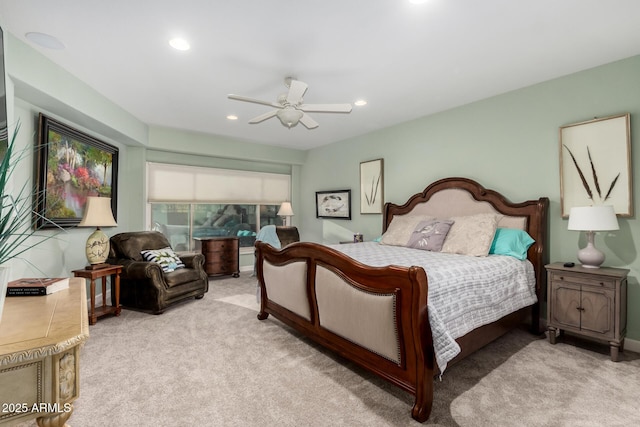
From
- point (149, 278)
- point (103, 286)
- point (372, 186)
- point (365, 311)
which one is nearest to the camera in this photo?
point (365, 311)

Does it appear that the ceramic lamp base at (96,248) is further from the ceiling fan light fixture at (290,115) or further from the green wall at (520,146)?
the green wall at (520,146)

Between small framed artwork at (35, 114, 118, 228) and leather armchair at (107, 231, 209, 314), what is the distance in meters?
0.60

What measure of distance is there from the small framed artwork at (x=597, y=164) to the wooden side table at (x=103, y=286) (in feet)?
15.7

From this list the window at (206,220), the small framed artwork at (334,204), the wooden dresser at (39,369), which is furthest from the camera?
the small framed artwork at (334,204)

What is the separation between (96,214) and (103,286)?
79 centimetres

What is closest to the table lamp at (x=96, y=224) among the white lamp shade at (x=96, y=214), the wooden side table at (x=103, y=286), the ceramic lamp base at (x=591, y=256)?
the white lamp shade at (x=96, y=214)

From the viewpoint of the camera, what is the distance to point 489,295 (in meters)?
2.32

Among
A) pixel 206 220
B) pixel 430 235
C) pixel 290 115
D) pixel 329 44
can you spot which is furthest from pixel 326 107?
pixel 206 220

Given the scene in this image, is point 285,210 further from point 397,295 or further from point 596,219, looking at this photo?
point 596,219

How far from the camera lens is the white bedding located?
1.76 metres

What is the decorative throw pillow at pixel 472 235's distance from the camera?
3006 mm

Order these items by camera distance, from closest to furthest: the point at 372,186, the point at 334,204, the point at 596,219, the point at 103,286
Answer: the point at 596,219
the point at 103,286
the point at 372,186
the point at 334,204

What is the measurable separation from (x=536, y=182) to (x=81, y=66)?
15.2 feet

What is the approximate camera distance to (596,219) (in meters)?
2.48
